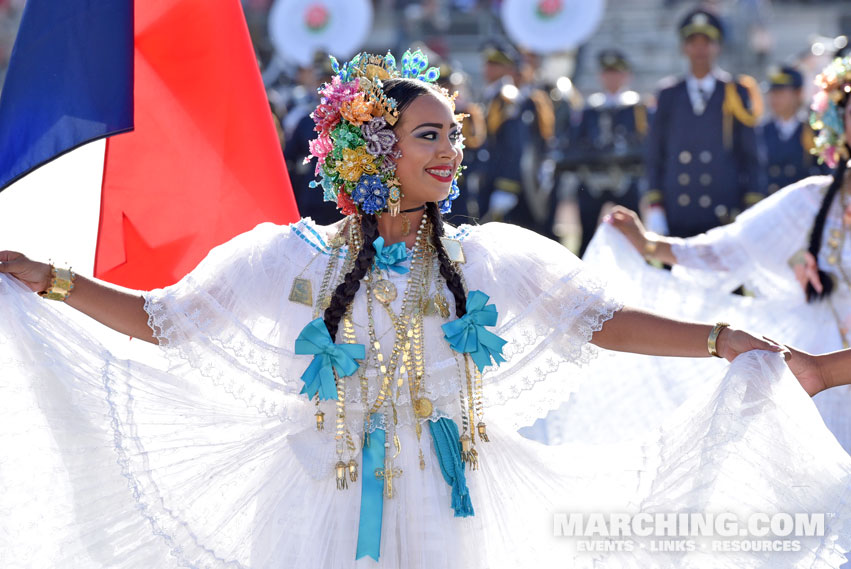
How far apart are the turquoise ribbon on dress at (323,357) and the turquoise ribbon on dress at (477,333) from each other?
0.78 ft

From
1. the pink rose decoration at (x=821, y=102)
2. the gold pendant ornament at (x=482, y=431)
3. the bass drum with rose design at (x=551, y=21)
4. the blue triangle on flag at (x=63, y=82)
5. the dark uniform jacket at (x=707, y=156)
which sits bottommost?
the gold pendant ornament at (x=482, y=431)

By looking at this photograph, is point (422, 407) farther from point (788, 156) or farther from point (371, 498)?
point (788, 156)

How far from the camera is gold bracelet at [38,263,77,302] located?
10.7ft

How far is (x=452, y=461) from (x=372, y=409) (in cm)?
24

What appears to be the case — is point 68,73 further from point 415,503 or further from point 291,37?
point 291,37

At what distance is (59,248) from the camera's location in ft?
A: 13.4

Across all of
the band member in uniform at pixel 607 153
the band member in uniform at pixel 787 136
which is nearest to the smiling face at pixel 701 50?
the band member in uniform at pixel 787 136

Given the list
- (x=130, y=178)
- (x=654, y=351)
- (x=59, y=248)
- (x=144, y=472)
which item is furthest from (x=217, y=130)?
(x=654, y=351)

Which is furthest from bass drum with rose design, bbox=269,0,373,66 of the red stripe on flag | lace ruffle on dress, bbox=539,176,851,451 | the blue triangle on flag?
the blue triangle on flag

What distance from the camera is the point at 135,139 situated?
4.27 m

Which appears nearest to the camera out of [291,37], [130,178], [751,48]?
[130,178]

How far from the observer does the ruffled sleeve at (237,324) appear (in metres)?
3.27

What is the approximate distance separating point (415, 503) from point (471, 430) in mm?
244

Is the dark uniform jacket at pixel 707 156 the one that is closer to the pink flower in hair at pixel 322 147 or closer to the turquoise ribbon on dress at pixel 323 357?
the pink flower in hair at pixel 322 147
